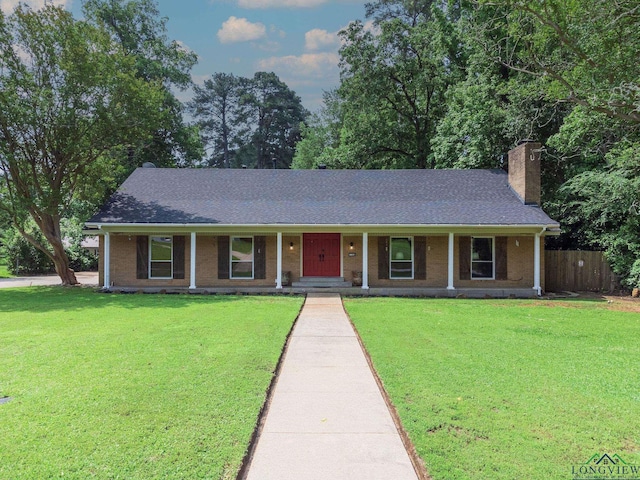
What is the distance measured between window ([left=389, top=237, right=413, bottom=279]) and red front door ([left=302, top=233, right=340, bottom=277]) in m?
2.15

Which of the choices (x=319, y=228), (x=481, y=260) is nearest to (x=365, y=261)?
(x=319, y=228)

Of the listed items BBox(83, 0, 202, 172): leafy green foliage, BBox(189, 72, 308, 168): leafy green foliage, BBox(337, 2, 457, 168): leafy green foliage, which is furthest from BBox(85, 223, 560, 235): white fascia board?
BBox(189, 72, 308, 168): leafy green foliage

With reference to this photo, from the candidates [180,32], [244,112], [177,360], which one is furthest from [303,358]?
[244,112]

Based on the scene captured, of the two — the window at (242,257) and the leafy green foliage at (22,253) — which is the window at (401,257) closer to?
the window at (242,257)

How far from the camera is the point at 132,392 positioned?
474 centimetres

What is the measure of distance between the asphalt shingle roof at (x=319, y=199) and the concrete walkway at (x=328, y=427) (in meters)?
9.22

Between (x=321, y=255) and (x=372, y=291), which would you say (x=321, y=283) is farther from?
(x=372, y=291)

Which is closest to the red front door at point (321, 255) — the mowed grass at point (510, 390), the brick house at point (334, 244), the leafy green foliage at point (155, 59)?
the brick house at point (334, 244)

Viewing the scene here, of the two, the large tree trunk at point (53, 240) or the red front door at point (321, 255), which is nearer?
the red front door at point (321, 255)

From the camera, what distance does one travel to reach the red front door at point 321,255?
51.9 feet

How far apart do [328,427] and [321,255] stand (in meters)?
12.0

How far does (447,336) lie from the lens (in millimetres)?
7855

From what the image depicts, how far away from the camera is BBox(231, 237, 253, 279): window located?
1555 centimetres

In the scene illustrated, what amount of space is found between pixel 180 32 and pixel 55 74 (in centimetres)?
1717
